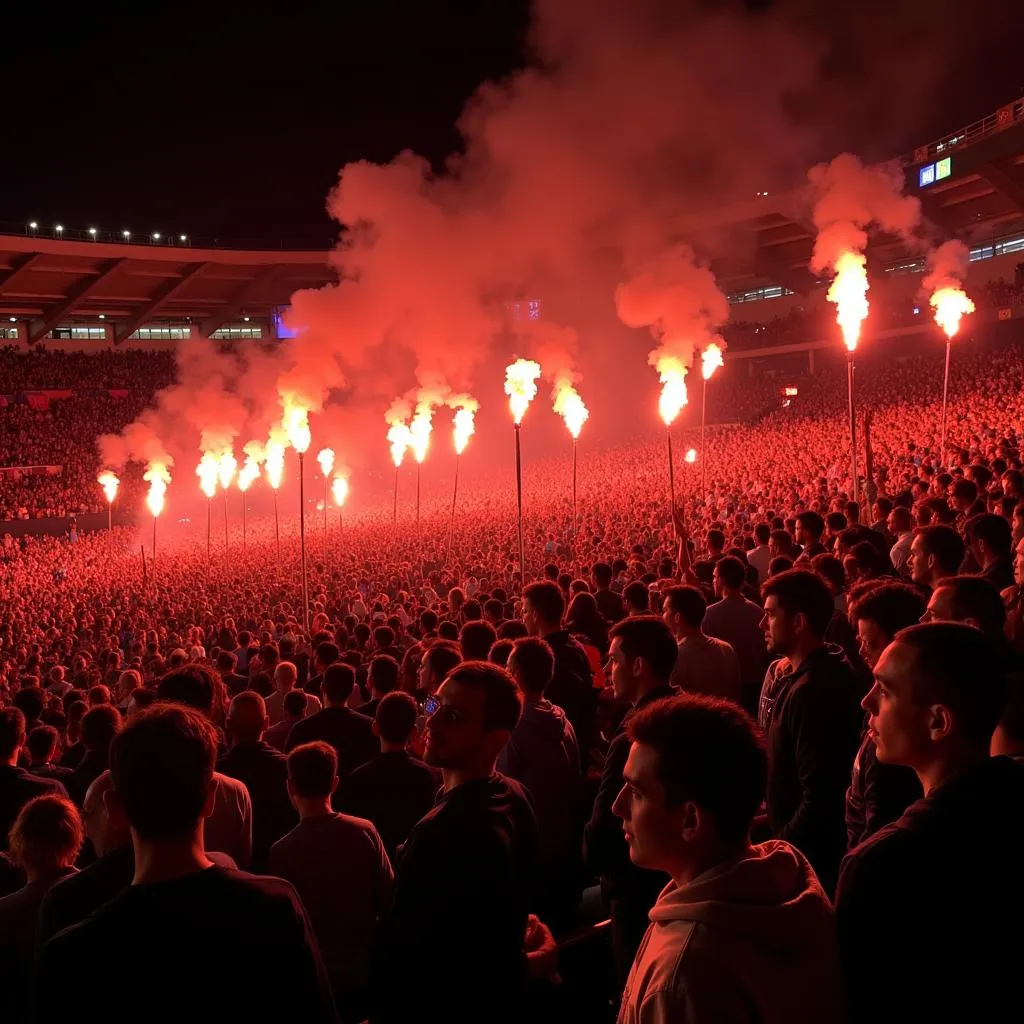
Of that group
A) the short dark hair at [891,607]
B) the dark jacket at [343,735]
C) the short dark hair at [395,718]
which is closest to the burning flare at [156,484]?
the dark jacket at [343,735]

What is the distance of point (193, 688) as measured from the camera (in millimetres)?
4750

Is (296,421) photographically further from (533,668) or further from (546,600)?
(533,668)

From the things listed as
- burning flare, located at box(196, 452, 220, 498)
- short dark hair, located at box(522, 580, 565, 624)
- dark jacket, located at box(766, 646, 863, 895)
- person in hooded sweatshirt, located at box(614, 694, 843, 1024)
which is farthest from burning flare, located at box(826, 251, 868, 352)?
burning flare, located at box(196, 452, 220, 498)

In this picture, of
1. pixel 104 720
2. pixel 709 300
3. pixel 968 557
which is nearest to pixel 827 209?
pixel 709 300

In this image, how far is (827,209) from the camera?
1836 centimetres

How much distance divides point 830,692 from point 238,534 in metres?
33.7

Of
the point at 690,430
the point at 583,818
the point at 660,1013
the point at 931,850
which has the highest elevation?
the point at 690,430

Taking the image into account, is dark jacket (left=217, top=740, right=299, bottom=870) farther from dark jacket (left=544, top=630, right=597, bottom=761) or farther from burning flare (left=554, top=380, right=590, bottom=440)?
burning flare (left=554, top=380, right=590, bottom=440)

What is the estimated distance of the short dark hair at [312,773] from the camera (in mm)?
3699

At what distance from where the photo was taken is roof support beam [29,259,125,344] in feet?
148

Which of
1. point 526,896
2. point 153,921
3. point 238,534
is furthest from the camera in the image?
point 238,534

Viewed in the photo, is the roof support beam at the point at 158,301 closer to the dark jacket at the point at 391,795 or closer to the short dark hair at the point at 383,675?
the short dark hair at the point at 383,675

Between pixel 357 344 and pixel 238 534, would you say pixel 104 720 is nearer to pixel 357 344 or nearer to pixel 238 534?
pixel 357 344

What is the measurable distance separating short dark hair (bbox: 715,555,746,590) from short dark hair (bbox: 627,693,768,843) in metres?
4.72
